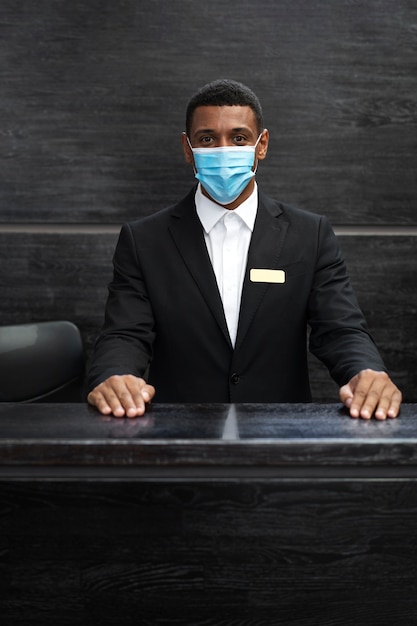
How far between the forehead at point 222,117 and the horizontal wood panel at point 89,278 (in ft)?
2.58

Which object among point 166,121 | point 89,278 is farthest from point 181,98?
point 89,278

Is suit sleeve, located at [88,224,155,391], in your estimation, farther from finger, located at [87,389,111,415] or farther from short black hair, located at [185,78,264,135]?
short black hair, located at [185,78,264,135]

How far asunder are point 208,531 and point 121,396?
0.29m

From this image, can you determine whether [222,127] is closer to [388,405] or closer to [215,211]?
[215,211]

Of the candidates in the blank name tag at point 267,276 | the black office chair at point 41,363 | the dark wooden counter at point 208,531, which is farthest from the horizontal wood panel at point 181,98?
the dark wooden counter at point 208,531

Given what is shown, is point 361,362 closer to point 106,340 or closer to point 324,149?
point 106,340

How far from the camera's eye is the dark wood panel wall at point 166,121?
2184 millimetres

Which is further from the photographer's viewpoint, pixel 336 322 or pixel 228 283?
pixel 228 283

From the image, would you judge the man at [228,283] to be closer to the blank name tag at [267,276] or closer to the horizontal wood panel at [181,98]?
the blank name tag at [267,276]

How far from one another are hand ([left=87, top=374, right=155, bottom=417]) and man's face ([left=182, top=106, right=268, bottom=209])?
58cm

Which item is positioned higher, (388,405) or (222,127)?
(222,127)

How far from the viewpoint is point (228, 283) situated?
5.28ft

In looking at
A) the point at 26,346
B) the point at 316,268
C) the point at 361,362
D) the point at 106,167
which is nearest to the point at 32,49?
the point at 106,167

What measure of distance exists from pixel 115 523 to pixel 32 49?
1.66 meters
